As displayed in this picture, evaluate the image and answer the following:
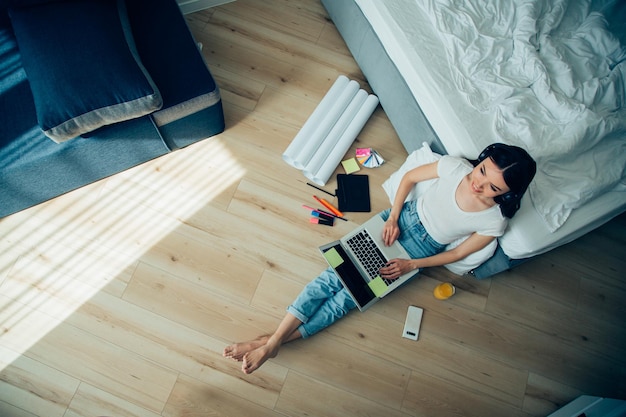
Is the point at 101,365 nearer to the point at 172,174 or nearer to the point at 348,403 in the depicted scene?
the point at 172,174

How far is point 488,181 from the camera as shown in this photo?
1323 millimetres

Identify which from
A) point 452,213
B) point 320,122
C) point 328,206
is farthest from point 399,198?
point 320,122

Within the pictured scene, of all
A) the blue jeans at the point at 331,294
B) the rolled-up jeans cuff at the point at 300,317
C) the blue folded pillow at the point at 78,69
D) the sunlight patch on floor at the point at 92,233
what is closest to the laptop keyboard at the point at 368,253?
the blue jeans at the point at 331,294

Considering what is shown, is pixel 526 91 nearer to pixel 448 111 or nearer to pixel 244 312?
pixel 448 111

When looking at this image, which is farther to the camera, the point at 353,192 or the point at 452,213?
the point at 353,192

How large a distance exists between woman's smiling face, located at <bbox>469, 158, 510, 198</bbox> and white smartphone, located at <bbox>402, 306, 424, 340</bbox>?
0.70 meters

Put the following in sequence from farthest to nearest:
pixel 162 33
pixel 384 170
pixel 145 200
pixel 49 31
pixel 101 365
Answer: pixel 384 170
pixel 145 200
pixel 162 33
pixel 101 365
pixel 49 31

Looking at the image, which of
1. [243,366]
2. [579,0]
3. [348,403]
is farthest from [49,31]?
[579,0]

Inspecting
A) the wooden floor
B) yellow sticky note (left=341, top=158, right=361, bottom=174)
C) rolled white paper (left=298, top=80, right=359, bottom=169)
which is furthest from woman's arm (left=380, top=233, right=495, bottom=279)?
rolled white paper (left=298, top=80, right=359, bottom=169)

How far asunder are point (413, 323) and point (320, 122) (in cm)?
115

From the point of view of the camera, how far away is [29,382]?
5.27ft

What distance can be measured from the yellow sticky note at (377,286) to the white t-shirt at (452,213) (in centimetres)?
32

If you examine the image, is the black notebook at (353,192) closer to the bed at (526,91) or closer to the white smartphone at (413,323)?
the bed at (526,91)

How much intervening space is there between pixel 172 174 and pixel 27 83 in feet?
2.33
